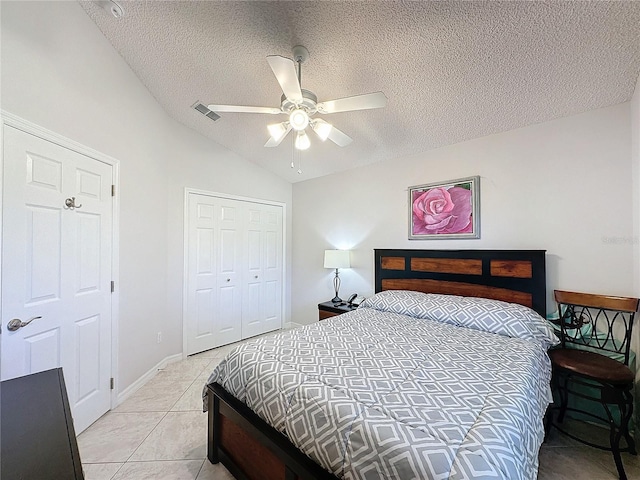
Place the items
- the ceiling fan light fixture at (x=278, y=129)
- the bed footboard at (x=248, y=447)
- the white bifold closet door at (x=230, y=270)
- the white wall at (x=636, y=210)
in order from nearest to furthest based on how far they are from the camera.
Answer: the bed footboard at (x=248, y=447) → the white wall at (x=636, y=210) → the ceiling fan light fixture at (x=278, y=129) → the white bifold closet door at (x=230, y=270)

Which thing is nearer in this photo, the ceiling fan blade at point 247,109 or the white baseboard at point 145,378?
the ceiling fan blade at point 247,109

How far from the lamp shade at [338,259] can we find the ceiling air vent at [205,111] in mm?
2066

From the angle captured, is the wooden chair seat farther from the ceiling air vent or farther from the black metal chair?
the ceiling air vent

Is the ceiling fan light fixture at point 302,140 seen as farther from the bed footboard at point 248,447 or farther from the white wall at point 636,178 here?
the white wall at point 636,178

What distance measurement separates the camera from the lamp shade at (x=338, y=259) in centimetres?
356

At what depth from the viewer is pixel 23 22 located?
154 centimetres

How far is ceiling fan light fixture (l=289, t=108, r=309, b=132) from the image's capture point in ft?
5.89

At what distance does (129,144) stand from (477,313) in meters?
3.35

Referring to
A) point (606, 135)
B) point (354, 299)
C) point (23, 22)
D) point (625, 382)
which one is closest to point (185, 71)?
point (23, 22)

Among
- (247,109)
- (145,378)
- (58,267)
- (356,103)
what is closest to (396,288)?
(356,103)

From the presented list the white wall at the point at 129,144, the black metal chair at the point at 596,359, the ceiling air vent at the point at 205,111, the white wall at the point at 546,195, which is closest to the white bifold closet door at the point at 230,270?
the white wall at the point at 129,144

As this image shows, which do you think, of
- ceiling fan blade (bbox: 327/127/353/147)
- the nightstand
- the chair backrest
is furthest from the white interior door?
the chair backrest

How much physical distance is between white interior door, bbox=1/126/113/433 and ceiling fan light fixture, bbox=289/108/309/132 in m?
1.54

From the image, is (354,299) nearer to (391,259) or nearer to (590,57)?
(391,259)
